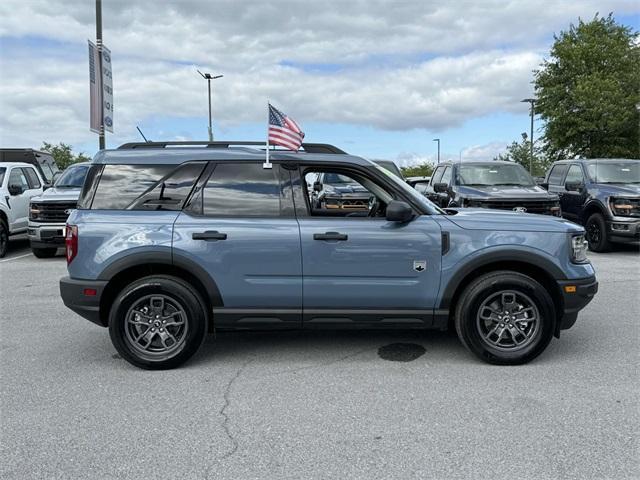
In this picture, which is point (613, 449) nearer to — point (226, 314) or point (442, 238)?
point (442, 238)

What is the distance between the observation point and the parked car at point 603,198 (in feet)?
34.3

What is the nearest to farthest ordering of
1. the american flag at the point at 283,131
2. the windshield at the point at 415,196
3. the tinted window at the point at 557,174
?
the windshield at the point at 415,196 → the american flag at the point at 283,131 → the tinted window at the point at 557,174

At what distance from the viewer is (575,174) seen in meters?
12.1

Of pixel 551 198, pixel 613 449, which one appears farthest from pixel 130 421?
pixel 551 198

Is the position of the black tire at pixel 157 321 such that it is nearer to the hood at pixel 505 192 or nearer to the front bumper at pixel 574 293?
the front bumper at pixel 574 293

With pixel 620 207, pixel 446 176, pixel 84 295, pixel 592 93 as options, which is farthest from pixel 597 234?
pixel 592 93

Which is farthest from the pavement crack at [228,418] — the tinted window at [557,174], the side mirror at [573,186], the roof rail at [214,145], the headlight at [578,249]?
the tinted window at [557,174]

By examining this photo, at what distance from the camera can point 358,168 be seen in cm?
463

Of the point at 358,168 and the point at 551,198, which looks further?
the point at 551,198

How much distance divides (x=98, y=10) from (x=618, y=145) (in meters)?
26.1

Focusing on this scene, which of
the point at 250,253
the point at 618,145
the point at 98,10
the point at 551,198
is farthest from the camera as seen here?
the point at 618,145

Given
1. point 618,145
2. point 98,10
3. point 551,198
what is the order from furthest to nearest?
point 618,145 < point 98,10 < point 551,198

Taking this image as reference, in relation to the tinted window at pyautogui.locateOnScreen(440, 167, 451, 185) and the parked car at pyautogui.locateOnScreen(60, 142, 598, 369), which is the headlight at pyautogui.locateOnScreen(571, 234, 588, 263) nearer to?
the parked car at pyautogui.locateOnScreen(60, 142, 598, 369)

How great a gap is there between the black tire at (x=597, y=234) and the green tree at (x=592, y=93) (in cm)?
1956
